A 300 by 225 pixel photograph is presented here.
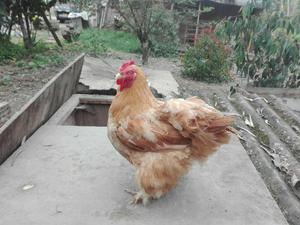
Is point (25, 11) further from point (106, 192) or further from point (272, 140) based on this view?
point (106, 192)

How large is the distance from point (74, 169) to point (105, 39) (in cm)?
1033

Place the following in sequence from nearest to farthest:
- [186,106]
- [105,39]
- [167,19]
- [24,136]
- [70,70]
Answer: [186,106] < [24,136] < [70,70] < [167,19] < [105,39]

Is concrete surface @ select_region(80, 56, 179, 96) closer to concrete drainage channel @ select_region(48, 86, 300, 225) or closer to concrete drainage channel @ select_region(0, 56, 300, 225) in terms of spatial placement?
concrete drainage channel @ select_region(48, 86, 300, 225)

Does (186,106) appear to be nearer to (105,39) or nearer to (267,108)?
(267,108)

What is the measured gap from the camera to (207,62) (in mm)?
8562

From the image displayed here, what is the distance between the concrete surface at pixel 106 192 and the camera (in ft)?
6.84

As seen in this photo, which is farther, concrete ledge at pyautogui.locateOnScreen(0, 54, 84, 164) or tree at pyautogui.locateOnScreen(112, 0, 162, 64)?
tree at pyautogui.locateOnScreen(112, 0, 162, 64)

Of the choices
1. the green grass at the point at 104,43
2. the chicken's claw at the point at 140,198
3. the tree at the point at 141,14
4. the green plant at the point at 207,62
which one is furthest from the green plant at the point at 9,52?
the chicken's claw at the point at 140,198

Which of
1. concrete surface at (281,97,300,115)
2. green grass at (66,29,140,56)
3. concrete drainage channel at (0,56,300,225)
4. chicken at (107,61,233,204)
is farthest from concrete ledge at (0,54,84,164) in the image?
green grass at (66,29,140,56)

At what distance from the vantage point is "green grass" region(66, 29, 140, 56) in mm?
9861

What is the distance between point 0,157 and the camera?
2.49m

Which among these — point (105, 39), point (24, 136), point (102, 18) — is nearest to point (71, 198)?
point (24, 136)

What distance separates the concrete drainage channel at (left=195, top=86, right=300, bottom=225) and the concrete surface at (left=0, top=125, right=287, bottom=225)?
6.2 inches

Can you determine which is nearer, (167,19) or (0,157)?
(0,157)
